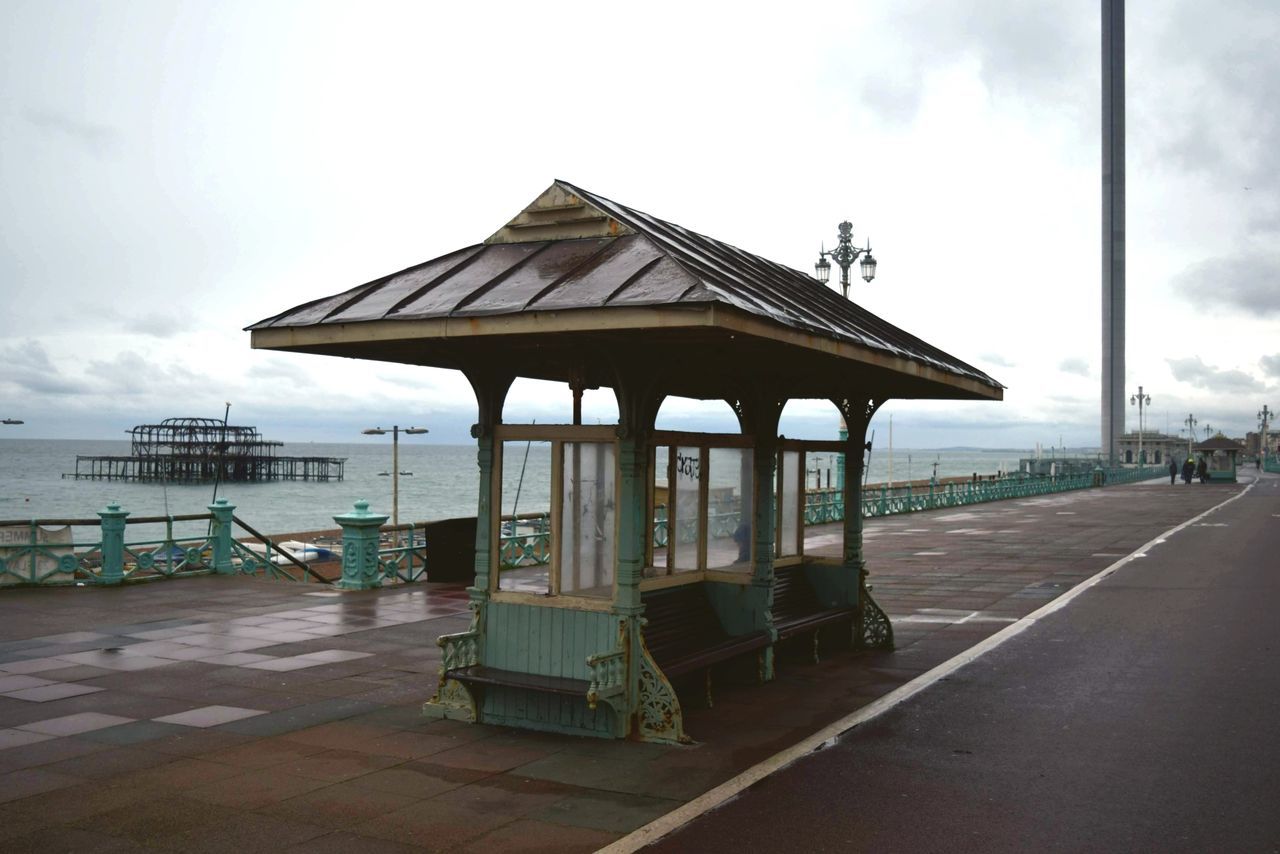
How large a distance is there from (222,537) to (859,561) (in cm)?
1181

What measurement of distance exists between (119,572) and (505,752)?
1217 centimetres

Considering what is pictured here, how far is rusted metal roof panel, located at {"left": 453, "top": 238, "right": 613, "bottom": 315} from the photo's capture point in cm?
782

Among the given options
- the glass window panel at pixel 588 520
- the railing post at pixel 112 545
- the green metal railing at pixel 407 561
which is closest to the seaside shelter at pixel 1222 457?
the green metal railing at pixel 407 561

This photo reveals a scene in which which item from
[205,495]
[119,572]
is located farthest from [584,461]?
[205,495]

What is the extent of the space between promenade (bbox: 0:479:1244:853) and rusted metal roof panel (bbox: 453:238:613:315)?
10.9ft

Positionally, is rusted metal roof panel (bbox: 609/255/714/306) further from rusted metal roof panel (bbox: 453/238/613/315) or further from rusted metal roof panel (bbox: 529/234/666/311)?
rusted metal roof panel (bbox: 453/238/613/315)

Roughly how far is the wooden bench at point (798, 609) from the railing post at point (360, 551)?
7832mm

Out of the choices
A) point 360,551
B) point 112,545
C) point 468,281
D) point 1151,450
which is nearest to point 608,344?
point 468,281

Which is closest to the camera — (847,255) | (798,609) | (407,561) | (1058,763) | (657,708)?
(1058,763)

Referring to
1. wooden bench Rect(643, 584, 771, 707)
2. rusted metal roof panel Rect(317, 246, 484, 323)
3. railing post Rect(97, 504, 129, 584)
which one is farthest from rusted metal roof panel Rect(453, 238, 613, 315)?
railing post Rect(97, 504, 129, 584)

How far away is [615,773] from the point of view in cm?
747

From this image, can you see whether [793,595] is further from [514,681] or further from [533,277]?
[533,277]

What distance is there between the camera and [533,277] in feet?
27.9

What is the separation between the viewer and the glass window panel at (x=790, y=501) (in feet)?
39.4
